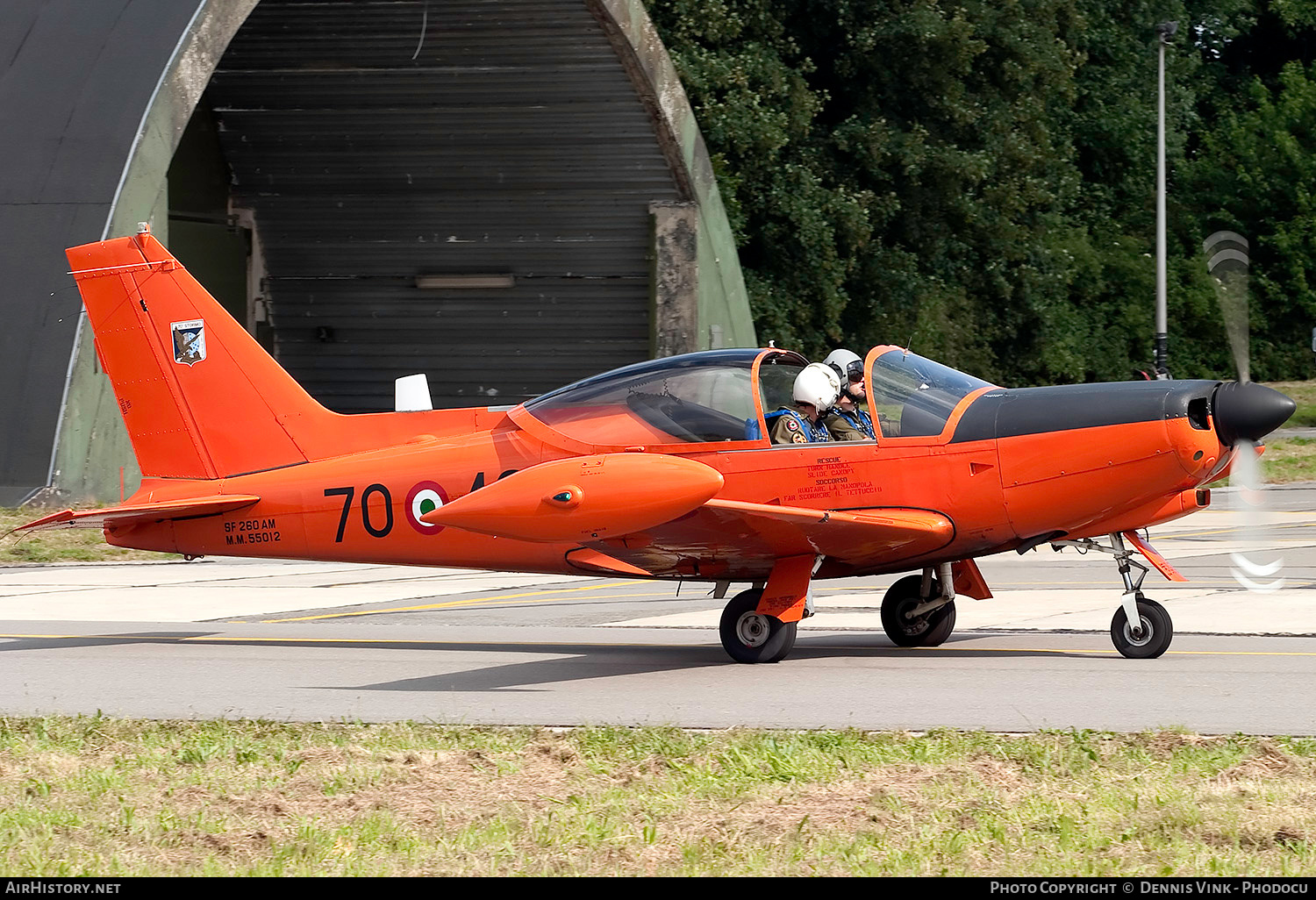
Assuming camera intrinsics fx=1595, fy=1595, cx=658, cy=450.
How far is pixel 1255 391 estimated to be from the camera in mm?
9570

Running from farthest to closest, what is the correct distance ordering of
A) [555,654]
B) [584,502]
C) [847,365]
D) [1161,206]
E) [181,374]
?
[1161,206] < [181,374] < [555,654] < [847,365] < [584,502]

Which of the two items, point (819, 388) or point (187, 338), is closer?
point (819, 388)

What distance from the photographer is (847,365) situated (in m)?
10.7

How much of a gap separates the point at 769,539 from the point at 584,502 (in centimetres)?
142

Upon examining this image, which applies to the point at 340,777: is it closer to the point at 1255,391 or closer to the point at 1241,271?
the point at 1255,391

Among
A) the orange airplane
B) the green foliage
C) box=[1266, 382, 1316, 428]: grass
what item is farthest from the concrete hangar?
box=[1266, 382, 1316, 428]: grass

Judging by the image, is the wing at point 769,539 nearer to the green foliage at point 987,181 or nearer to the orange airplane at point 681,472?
the orange airplane at point 681,472

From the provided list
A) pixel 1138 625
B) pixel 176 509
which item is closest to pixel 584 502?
pixel 1138 625

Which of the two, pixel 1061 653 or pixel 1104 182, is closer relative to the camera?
pixel 1061 653

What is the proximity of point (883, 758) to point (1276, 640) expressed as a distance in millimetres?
5074

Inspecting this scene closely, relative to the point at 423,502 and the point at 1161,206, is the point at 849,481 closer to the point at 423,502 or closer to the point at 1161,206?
the point at 423,502

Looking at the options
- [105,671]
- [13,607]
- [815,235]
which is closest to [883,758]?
[105,671]

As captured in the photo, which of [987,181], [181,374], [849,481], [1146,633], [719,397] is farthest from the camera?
[987,181]

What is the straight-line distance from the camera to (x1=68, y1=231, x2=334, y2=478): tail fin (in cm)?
1215
